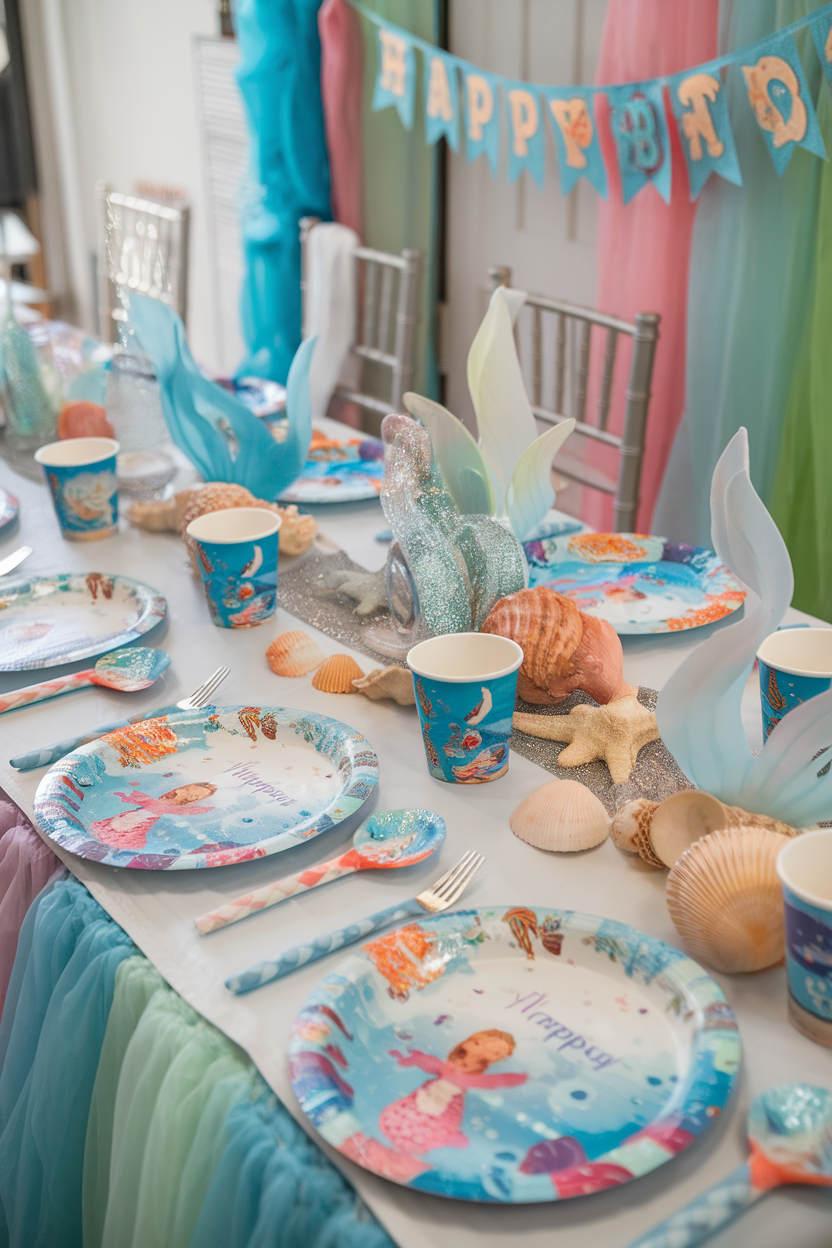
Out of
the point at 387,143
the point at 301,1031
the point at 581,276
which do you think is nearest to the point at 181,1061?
the point at 301,1031

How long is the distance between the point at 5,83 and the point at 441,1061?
191 inches

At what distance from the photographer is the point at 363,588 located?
3.78 ft

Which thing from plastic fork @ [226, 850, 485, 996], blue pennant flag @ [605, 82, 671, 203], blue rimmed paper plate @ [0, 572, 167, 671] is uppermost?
blue pennant flag @ [605, 82, 671, 203]

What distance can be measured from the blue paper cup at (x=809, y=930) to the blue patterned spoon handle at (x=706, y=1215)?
11cm

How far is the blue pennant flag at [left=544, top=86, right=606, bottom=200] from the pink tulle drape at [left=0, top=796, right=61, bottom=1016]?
1.75 metres

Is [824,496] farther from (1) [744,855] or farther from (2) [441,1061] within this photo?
(2) [441,1061]

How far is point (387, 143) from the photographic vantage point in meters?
2.66

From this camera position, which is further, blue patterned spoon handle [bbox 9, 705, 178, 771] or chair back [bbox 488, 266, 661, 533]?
chair back [bbox 488, 266, 661, 533]

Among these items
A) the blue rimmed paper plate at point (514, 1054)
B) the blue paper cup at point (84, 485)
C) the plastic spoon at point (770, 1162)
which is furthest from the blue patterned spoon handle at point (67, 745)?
the plastic spoon at point (770, 1162)

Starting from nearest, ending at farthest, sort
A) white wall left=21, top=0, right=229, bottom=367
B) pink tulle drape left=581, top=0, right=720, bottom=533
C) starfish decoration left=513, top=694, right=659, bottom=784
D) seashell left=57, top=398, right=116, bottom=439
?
starfish decoration left=513, top=694, right=659, bottom=784
seashell left=57, top=398, right=116, bottom=439
pink tulle drape left=581, top=0, right=720, bottom=533
white wall left=21, top=0, right=229, bottom=367

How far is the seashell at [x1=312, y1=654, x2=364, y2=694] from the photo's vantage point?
3.21 feet

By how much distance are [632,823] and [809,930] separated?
195mm

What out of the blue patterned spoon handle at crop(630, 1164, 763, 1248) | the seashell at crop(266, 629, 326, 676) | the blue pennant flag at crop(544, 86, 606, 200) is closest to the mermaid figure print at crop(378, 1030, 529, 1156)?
the blue patterned spoon handle at crop(630, 1164, 763, 1248)

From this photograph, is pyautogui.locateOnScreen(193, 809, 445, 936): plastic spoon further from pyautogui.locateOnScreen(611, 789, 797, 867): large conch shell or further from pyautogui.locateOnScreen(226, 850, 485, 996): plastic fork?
pyautogui.locateOnScreen(611, 789, 797, 867): large conch shell
